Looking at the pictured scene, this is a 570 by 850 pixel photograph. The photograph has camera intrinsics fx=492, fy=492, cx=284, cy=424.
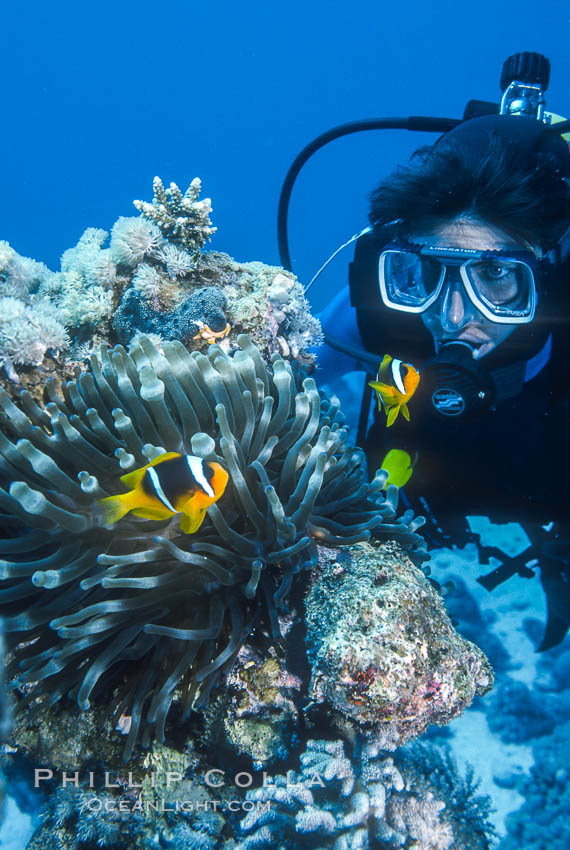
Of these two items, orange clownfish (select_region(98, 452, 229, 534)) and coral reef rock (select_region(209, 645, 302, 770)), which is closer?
orange clownfish (select_region(98, 452, 229, 534))

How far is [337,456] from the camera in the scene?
2486 mm

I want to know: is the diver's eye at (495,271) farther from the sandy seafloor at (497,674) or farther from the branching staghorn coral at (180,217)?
the sandy seafloor at (497,674)

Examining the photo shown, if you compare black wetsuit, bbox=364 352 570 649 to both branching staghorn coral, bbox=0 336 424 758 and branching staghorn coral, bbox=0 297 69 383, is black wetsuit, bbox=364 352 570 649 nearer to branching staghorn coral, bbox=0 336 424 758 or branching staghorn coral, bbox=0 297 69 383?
branching staghorn coral, bbox=0 336 424 758

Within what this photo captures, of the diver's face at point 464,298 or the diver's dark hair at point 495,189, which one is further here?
the diver's face at point 464,298

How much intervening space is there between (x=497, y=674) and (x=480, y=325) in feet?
10.3

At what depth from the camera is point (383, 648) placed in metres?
1.71

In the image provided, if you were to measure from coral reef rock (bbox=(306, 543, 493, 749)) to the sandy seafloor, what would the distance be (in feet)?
5.16

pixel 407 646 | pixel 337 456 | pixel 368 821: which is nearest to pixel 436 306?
pixel 337 456

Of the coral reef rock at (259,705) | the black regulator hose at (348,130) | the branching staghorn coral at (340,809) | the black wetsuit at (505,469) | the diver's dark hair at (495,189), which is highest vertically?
the black regulator hose at (348,130)

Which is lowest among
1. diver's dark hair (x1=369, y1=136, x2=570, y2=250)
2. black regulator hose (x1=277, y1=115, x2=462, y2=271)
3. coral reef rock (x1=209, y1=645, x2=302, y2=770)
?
coral reef rock (x1=209, y1=645, x2=302, y2=770)

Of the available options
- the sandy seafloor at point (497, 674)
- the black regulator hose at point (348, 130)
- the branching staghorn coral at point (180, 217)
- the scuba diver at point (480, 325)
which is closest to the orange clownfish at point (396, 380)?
the scuba diver at point (480, 325)

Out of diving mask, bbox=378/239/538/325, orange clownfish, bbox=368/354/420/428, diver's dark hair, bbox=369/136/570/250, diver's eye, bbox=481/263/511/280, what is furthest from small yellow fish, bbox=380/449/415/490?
diver's dark hair, bbox=369/136/570/250

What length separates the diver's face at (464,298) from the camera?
2.96m

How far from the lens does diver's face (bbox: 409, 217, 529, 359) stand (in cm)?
296
